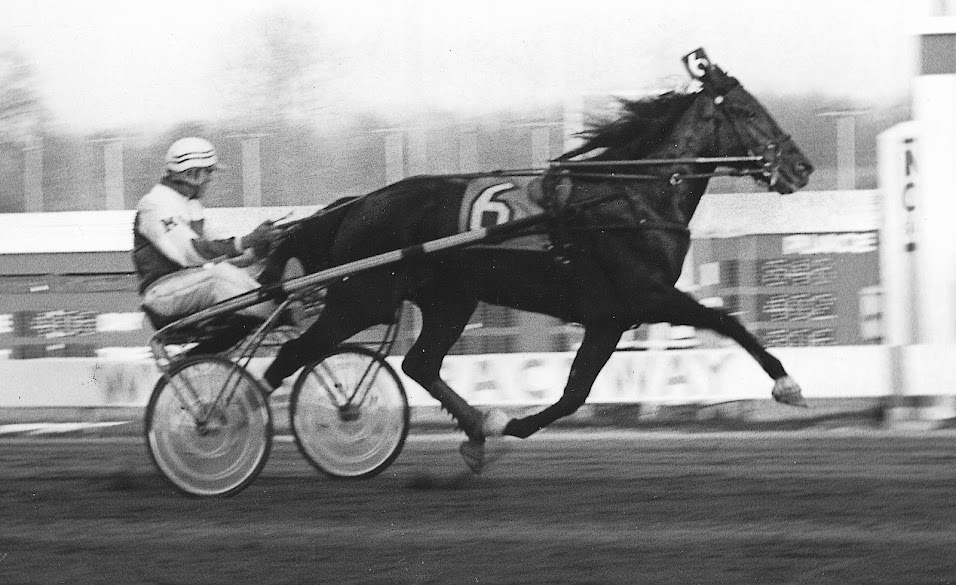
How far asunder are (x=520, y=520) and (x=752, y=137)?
239cm

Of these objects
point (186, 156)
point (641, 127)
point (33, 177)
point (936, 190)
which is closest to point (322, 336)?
point (186, 156)

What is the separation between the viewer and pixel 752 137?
7.45m

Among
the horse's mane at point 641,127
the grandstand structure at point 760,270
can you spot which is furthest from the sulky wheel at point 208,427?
the grandstand structure at point 760,270

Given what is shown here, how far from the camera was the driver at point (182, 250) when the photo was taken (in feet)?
22.6

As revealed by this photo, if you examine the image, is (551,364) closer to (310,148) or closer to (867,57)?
(310,148)

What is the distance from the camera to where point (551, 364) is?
9859 mm

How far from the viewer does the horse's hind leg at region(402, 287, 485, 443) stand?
7.31 m

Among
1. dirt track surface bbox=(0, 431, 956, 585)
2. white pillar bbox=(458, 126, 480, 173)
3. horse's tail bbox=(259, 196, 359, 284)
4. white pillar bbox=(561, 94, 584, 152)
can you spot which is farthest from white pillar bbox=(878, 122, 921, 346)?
horse's tail bbox=(259, 196, 359, 284)

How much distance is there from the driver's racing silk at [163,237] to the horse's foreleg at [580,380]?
1.58m

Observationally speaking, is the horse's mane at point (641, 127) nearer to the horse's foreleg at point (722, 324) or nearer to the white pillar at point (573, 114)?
the horse's foreleg at point (722, 324)

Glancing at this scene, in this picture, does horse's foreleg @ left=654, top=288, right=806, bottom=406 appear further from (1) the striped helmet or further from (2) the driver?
(1) the striped helmet

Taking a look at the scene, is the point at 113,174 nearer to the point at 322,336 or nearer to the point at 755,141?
the point at 322,336

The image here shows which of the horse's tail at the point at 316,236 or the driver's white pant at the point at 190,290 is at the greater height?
the horse's tail at the point at 316,236

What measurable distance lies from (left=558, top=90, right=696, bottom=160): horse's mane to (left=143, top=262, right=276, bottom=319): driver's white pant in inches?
65.8
